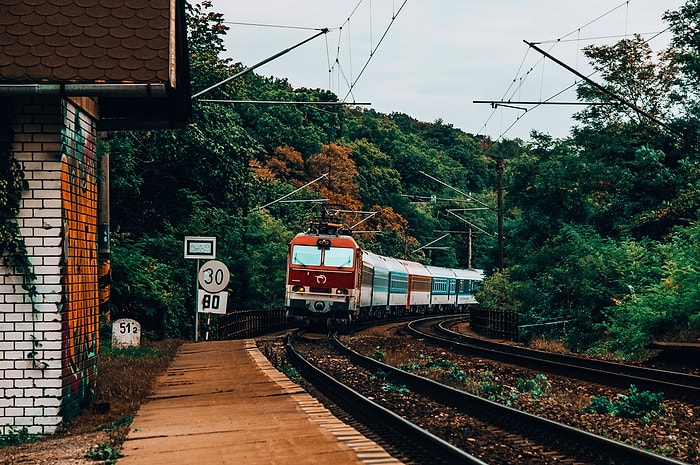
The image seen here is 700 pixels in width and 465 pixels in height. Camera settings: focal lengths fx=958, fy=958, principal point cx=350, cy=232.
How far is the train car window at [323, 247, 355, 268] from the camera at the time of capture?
3216 centimetres

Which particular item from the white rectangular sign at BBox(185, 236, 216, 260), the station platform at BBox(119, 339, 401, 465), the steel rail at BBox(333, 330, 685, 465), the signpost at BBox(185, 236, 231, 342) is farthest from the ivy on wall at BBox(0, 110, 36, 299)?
the white rectangular sign at BBox(185, 236, 216, 260)

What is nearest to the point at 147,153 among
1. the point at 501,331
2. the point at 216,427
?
the point at 501,331

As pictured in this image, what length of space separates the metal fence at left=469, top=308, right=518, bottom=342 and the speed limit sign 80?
44.9ft

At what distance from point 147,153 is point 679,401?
65.4 feet

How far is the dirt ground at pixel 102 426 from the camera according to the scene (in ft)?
27.1

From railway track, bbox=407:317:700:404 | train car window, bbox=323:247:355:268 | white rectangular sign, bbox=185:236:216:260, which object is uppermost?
white rectangular sign, bbox=185:236:216:260

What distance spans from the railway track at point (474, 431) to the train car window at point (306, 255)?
15900 mm

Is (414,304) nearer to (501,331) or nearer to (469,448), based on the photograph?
(501,331)

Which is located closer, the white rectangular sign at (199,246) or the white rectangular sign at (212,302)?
the white rectangular sign at (212,302)

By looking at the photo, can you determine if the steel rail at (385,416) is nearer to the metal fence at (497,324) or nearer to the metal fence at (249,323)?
the metal fence at (249,323)

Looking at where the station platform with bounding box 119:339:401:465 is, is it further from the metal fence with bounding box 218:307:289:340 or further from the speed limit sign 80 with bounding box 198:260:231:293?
the metal fence with bounding box 218:307:289:340

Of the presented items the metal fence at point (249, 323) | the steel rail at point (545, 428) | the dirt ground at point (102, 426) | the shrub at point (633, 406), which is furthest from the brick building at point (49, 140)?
the metal fence at point (249, 323)

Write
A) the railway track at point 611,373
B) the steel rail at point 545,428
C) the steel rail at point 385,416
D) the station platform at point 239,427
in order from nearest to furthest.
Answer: the station platform at point 239,427 → the steel rail at point 385,416 → the steel rail at point 545,428 → the railway track at point 611,373

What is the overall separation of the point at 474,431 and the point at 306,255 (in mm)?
21743
